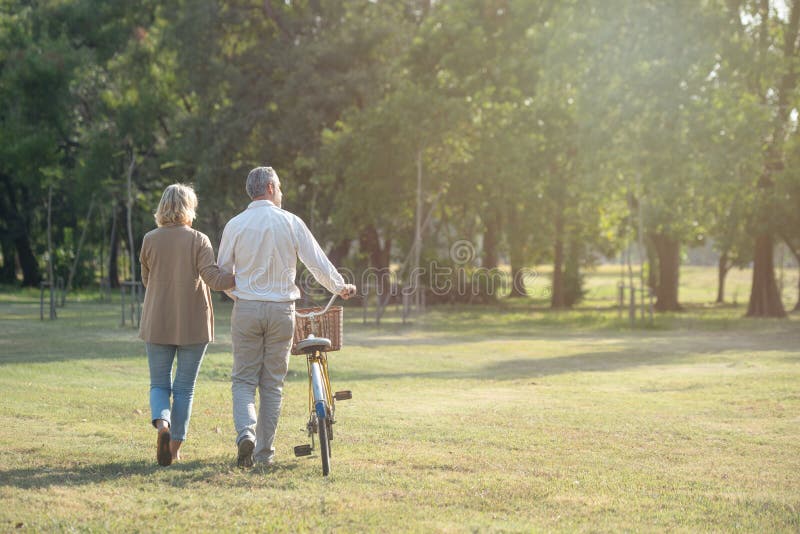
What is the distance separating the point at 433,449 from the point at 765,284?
29005 millimetres

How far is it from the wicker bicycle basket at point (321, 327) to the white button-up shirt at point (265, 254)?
8.9 inches

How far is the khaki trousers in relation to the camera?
25.3 feet

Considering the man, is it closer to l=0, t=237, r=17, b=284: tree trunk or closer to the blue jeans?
the blue jeans

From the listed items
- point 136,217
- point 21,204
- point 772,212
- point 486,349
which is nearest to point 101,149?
point 136,217

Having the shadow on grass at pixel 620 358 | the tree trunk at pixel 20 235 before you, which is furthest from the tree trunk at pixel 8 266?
the shadow on grass at pixel 620 358

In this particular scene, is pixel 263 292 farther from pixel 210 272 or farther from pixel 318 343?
pixel 318 343

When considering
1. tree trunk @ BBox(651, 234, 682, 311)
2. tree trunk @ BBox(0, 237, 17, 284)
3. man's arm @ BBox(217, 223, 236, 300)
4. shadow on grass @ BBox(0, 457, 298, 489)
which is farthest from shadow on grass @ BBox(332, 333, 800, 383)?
tree trunk @ BBox(0, 237, 17, 284)

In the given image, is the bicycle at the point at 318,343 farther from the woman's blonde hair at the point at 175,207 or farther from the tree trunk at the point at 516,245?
the tree trunk at the point at 516,245

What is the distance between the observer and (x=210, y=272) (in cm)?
777

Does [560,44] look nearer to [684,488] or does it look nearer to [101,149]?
[101,149]

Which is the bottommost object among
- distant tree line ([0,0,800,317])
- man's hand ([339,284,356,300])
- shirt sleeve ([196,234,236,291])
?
man's hand ([339,284,356,300])

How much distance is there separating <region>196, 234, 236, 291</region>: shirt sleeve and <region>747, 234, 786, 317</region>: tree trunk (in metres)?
30.4

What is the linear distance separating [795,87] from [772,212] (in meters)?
3.97

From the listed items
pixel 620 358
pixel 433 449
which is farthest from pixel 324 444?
pixel 620 358
